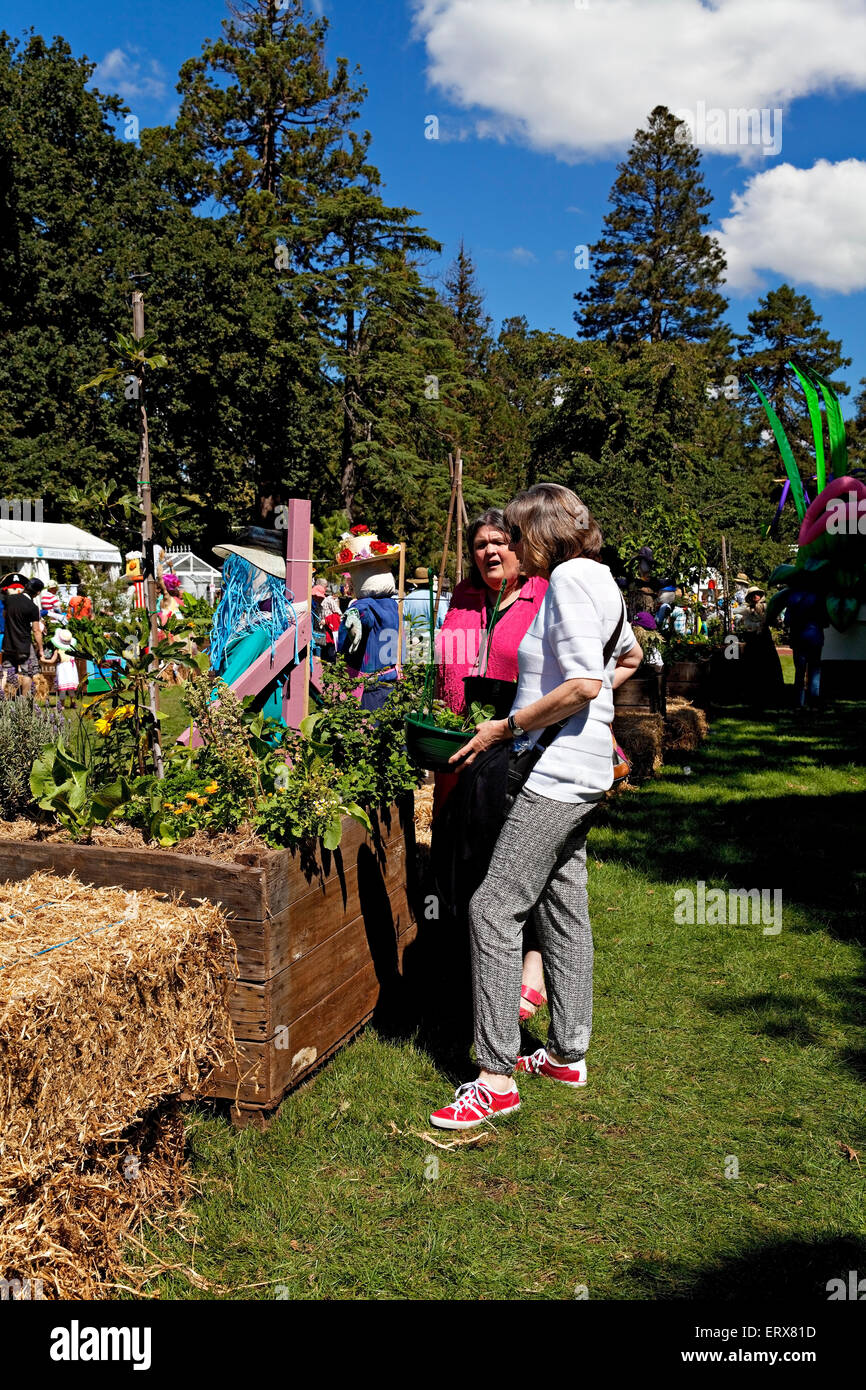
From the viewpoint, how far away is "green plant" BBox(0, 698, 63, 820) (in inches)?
136

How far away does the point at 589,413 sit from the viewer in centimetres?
3334

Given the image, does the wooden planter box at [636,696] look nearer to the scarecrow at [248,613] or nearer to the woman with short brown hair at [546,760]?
the scarecrow at [248,613]

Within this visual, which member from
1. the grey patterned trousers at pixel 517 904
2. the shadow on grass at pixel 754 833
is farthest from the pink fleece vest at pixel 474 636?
the shadow on grass at pixel 754 833

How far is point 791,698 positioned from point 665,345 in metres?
24.8

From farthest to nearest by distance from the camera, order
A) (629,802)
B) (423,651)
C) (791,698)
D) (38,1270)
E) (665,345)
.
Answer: (665,345) → (791,698) → (629,802) → (423,651) → (38,1270)

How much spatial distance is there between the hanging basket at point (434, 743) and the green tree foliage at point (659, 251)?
139 feet

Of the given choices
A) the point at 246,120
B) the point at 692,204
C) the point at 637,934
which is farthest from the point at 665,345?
the point at 637,934

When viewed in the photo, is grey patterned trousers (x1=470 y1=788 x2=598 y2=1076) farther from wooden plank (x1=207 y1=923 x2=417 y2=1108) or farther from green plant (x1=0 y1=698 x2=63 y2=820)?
green plant (x1=0 y1=698 x2=63 y2=820)

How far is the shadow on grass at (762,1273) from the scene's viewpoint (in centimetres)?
248

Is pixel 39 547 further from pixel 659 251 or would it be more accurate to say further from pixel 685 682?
pixel 659 251

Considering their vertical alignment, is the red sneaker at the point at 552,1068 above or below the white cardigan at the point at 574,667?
below

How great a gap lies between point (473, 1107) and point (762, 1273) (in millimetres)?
952

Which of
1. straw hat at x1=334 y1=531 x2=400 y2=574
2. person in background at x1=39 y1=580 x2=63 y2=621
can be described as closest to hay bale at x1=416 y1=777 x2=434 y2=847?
straw hat at x1=334 y1=531 x2=400 y2=574
